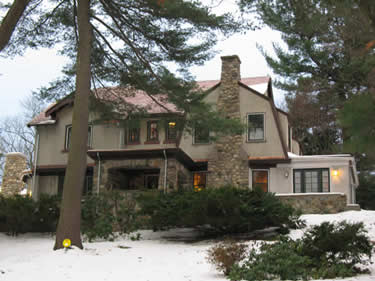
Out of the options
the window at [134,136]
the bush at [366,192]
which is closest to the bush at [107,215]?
the window at [134,136]

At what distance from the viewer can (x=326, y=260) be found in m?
8.31

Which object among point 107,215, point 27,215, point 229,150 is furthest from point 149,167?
point 27,215

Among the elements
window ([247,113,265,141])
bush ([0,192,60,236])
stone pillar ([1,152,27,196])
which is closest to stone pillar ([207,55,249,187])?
window ([247,113,265,141])

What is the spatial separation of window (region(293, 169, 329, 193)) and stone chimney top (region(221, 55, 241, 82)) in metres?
4.89

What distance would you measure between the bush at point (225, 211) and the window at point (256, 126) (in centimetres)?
697

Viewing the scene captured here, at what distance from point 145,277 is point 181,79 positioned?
7133mm

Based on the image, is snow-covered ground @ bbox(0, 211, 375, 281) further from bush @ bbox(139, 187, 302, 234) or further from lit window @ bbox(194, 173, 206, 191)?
lit window @ bbox(194, 173, 206, 191)

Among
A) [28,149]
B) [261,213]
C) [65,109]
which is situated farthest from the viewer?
[28,149]

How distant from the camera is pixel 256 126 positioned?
20062 mm

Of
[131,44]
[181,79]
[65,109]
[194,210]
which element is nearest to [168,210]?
[194,210]

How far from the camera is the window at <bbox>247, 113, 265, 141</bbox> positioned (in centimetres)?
2000

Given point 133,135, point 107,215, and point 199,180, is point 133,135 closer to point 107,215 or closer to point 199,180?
point 199,180

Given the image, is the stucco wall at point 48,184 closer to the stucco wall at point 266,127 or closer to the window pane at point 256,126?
the stucco wall at point 266,127

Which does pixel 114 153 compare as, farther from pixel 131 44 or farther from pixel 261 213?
pixel 261 213
